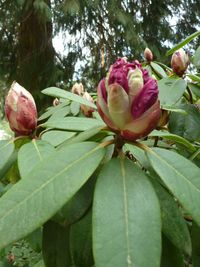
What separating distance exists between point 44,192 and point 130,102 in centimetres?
18

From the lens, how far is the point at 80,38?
20.8 feet

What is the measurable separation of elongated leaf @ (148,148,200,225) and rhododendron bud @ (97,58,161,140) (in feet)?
0.16

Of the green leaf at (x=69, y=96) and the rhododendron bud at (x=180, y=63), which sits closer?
the green leaf at (x=69, y=96)

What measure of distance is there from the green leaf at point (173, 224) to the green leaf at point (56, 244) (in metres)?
0.18

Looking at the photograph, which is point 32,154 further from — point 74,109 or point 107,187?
point 74,109

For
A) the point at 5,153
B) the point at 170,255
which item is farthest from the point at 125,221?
the point at 5,153

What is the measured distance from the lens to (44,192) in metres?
0.54

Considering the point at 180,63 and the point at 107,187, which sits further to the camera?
the point at 180,63

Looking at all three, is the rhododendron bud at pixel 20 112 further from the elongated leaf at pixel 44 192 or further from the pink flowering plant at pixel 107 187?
the elongated leaf at pixel 44 192

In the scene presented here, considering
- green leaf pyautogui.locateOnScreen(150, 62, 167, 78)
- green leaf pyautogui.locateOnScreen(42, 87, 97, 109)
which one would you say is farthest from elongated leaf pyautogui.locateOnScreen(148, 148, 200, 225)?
green leaf pyautogui.locateOnScreen(150, 62, 167, 78)

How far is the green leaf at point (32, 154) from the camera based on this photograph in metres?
0.66

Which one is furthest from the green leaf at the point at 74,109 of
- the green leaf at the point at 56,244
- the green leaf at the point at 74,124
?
the green leaf at the point at 56,244

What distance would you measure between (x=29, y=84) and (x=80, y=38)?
3.73ft

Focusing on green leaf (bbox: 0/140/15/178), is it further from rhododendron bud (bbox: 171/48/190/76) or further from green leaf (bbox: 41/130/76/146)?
rhododendron bud (bbox: 171/48/190/76)
